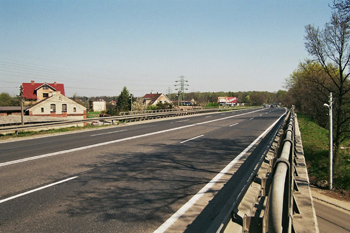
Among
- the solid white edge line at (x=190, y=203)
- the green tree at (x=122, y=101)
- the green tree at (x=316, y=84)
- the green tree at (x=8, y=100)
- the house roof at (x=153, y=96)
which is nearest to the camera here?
the solid white edge line at (x=190, y=203)

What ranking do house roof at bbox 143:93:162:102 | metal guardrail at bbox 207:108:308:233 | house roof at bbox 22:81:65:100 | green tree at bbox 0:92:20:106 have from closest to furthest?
metal guardrail at bbox 207:108:308:233
house roof at bbox 22:81:65:100
green tree at bbox 0:92:20:106
house roof at bbox 143:93:162:102

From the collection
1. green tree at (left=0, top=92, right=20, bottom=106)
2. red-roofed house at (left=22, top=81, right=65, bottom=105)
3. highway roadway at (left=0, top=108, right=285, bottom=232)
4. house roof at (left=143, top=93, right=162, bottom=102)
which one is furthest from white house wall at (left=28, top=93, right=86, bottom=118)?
highway roadway at (left=0, top=108, right=285, bottom=232)

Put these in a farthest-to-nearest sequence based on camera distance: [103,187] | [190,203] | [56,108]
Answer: [56,108] → [103,187] → [190,203]

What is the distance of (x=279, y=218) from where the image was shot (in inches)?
71.7

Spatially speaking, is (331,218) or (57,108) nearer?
(331,218)

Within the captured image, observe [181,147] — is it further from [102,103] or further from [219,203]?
Result: [102,103]

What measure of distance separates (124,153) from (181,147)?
281 centimetres

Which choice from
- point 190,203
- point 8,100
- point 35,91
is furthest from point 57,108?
point 190,203

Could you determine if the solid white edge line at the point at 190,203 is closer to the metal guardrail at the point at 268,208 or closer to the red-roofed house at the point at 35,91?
the metal guardrail at the point at 268,208

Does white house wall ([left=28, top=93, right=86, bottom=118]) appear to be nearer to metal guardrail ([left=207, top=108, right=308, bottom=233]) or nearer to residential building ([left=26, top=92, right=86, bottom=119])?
residential building ([left=26, top=92, right=86, bottom=119])

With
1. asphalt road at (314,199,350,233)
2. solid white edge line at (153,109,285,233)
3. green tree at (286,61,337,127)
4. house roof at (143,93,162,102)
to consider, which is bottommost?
asphalt road at (314,199,350,233)

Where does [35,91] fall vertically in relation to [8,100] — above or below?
above

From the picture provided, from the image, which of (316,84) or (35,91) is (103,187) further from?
(35,91)

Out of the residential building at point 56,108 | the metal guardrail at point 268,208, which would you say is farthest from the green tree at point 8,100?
the metal guardrail at point 268,208
